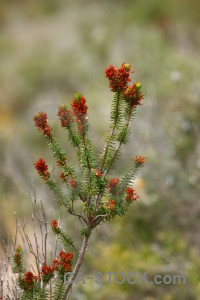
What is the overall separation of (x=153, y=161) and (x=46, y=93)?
14.8 metres

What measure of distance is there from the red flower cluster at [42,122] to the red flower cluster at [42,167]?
0.16 m

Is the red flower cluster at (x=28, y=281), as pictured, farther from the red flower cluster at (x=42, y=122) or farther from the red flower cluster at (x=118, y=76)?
the red flower cluster at (x=118, y=76)

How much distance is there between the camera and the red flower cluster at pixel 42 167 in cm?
288

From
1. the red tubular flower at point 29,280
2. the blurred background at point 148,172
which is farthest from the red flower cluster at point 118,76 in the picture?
the red tubular flower at point 29,280

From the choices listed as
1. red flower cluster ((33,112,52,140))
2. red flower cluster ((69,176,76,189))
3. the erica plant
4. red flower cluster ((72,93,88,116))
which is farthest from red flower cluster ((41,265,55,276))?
red flower cluster ((72,93,88,116))

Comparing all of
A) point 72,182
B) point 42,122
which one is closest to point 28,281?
point 72,182

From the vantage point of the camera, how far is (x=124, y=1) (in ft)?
97.3

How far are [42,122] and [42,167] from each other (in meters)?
0.27

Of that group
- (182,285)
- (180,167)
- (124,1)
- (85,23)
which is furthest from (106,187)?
(124,1)

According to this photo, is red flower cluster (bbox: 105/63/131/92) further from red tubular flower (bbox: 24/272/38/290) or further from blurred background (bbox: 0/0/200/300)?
red tubular flower (bbox: 24/272/38/290)

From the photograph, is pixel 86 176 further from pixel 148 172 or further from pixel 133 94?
pixel 148 172

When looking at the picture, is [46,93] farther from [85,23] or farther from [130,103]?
[130,103]

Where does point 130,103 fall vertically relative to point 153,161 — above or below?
below

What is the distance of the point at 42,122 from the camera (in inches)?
112
